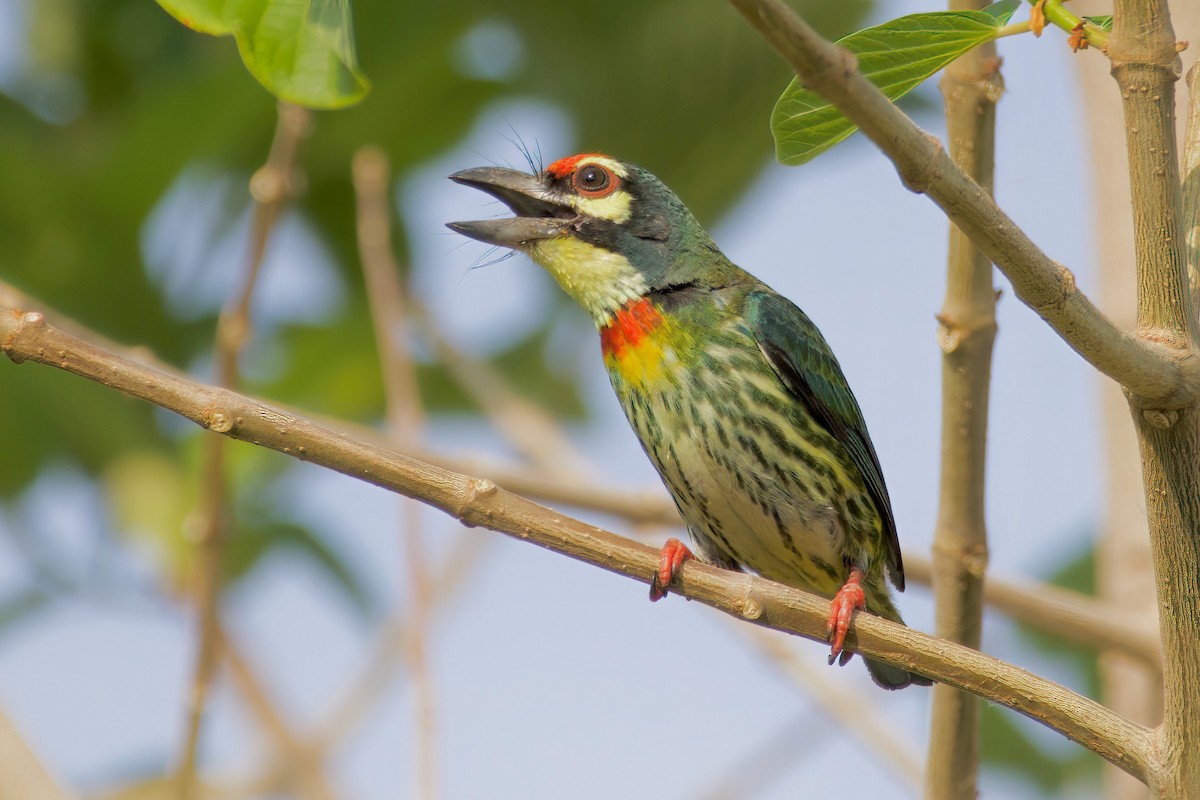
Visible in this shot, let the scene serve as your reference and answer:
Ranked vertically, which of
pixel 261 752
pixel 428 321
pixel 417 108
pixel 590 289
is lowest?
pixel 261 752

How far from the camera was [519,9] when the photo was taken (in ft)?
16.0

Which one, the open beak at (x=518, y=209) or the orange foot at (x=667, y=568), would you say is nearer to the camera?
the orange foot at (x=667, y=568)

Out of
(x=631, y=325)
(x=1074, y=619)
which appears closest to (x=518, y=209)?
(x=631, y=325)

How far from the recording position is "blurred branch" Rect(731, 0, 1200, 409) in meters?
1.66

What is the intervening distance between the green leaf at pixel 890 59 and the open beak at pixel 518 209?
4.11ft

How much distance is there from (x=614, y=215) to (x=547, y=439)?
1086mm

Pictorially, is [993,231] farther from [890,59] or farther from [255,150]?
[255,150]

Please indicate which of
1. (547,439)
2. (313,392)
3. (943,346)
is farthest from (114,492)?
(943,346)

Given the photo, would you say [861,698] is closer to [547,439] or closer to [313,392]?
[547,439]

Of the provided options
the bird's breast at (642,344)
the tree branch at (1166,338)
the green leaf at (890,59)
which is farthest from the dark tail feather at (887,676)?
the green leaf at (890,59)

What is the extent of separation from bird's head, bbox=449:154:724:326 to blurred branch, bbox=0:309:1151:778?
1307mm

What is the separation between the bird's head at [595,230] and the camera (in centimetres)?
355

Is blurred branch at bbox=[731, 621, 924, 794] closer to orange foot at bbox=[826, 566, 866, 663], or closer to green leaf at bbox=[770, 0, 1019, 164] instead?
orange foot at bbox=[826, 566, 866, 663]

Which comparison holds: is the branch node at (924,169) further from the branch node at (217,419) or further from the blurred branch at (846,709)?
the blurred branch at (846,709)
